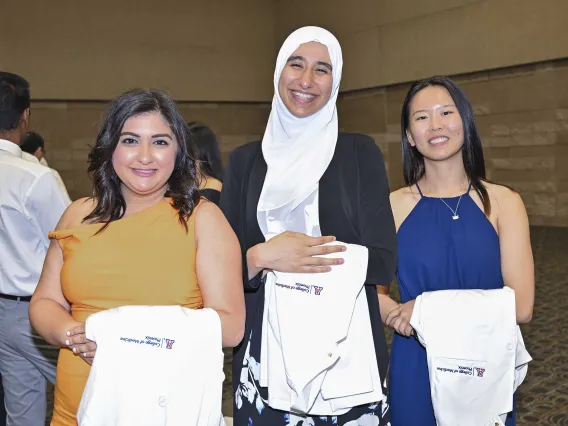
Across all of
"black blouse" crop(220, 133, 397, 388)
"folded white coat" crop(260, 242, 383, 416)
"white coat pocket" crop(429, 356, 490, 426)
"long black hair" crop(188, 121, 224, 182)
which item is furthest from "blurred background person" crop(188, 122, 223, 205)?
"white coat pocket" crop(429, 356, 490, 426)

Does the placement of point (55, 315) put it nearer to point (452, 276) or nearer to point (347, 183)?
point (347, 183)

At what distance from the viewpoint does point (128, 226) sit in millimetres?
2041

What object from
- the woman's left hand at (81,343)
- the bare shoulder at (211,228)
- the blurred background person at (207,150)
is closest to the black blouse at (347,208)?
the bare shoulder at (211,228)

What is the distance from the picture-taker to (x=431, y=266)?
2.53 m

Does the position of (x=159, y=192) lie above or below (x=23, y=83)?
below

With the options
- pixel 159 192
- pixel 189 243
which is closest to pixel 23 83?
pixel 159 192

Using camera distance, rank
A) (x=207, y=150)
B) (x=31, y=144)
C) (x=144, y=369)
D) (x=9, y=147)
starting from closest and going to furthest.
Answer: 1. (x=144, y=369)
2. (x=9, y=147)
3. (x=207, y=150)
4. (x=31, y=144)

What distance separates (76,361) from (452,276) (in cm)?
137

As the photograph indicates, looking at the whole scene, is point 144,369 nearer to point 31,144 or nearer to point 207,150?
point 207,150

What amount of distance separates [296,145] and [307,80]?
0.76 ft

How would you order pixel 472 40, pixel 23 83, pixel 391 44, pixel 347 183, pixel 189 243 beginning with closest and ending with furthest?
pixel 189 243
pixel 347 183
pixel 23 83
pixel 472 40
pixel 391 44

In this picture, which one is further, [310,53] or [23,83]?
[23,83]

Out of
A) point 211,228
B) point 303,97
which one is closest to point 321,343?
point 211,228

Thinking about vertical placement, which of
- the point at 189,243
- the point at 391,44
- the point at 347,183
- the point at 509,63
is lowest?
the point at 189,243
